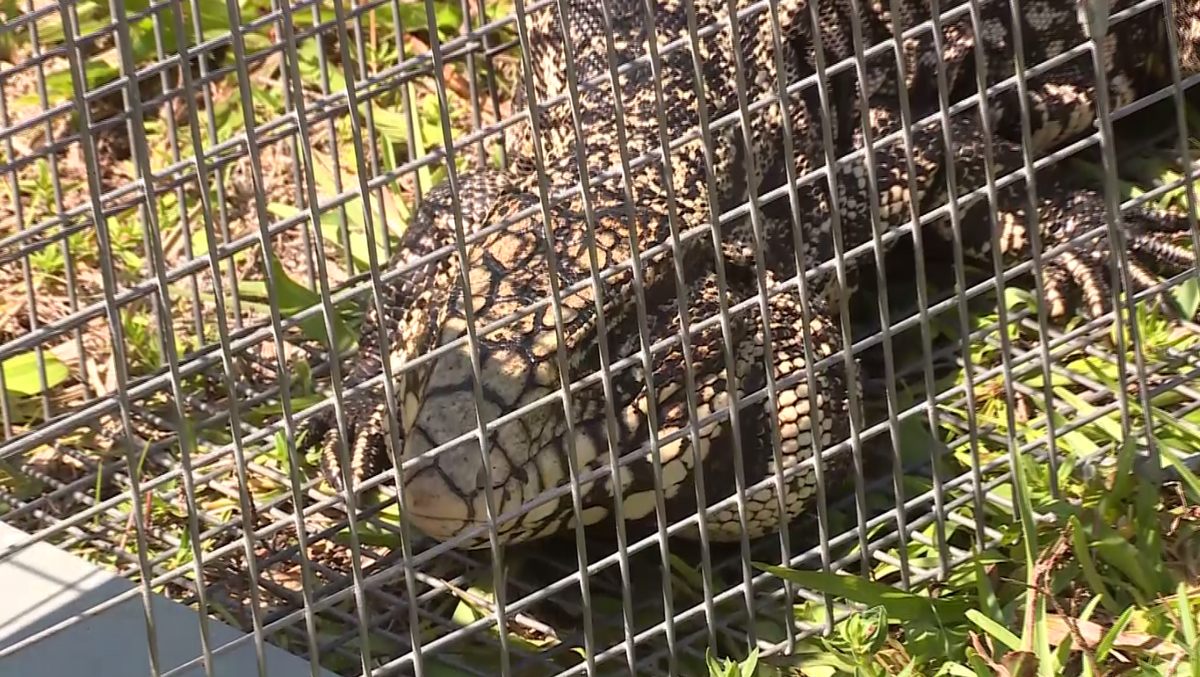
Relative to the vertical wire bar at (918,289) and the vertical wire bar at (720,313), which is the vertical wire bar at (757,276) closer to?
the vertical wire bar at (720,313)

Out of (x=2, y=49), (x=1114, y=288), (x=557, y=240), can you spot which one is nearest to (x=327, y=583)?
(x=557, y=240)

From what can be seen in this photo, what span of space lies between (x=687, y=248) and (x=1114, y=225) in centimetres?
72

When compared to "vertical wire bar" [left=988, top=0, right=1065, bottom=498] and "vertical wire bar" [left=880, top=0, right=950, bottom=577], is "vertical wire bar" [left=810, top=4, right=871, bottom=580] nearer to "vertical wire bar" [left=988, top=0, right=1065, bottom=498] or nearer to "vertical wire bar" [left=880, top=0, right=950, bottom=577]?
"vertical wire bar" [left=880, top=0, right=950, bottom=577]

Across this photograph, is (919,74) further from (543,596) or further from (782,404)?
(543,596)

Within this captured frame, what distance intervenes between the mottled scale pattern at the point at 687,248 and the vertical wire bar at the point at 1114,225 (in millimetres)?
48

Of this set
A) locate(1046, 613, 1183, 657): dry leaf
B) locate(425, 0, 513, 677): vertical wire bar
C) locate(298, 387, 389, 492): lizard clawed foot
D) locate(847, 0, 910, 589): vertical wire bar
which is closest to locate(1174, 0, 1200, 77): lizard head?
locate(847, 0, 910, 589): vertical wire bar

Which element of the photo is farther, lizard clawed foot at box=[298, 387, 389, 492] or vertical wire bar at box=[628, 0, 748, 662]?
lizard clawed foot at box=[298, 387, 389, 492]

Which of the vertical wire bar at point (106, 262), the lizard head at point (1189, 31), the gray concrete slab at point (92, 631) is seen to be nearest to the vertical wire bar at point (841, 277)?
the gray concrete slab at point (92, 631)

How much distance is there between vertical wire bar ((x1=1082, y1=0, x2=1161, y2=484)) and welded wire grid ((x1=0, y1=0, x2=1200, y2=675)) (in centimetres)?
2

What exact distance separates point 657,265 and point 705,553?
621 millimetres

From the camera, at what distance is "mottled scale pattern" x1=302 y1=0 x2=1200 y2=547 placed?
2.17m

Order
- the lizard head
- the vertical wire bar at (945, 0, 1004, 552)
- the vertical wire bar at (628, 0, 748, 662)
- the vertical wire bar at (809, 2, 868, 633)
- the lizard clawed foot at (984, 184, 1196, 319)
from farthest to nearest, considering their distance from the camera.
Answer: the lizard head
the lizard clawed foot at (984, 184, 1196, 319)
the vertical wire bar at (945, 0, 1004, 552)
the vertical wire bar at (809, 2, 868, 633)
the vertical wire bar at (628, 0, 748, 662)

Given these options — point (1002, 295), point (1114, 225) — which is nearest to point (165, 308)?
point (1002, 295)

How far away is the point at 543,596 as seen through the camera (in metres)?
2.23
